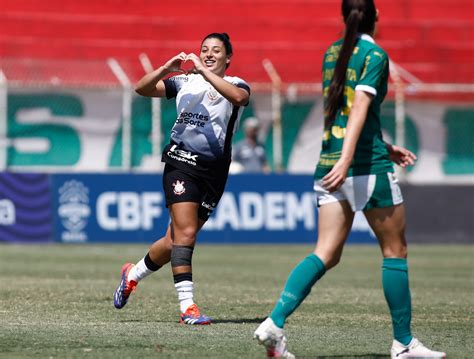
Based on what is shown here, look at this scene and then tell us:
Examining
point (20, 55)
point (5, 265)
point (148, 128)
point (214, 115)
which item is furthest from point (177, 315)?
point (20, 55)

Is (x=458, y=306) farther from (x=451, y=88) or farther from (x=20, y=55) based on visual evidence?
(x=20, y=55)

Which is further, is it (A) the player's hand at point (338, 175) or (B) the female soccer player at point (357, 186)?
(B) the female soccer player at point (357, 186)

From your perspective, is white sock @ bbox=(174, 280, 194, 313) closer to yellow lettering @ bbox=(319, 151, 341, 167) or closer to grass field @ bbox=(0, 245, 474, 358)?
grass field @ bbox=(0, 245, 474, 358)

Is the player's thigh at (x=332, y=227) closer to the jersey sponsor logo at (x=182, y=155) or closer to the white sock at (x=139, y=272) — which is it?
the jersey sponsor logo at (x=182, y=155)

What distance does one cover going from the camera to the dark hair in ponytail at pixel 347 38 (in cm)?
625

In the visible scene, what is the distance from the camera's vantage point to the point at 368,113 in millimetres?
6344

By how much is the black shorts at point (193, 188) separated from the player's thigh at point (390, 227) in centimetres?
237

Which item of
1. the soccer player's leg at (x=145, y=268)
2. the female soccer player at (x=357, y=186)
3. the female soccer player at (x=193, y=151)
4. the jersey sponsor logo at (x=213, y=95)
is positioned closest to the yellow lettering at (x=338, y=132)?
the female soccer player at (x=357, y=186)

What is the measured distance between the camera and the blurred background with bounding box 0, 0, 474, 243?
19.6 m

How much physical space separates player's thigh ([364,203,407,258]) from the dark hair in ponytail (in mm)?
575

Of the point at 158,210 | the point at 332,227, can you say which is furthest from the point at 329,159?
the point at 158,210

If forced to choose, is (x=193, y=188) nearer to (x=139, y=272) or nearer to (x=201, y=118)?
(x=201, y=118)

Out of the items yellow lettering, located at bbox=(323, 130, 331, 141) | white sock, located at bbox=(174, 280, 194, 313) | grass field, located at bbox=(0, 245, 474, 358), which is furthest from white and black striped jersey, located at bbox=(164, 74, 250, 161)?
yellow lettering, located at bbox=(323, 130, 331, 141)

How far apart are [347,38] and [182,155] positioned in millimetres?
2596
